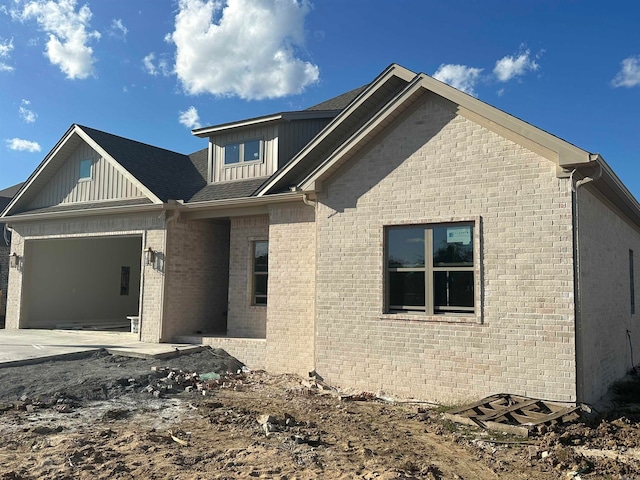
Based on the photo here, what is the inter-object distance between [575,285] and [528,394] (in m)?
1.86

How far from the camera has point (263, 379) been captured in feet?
37.9

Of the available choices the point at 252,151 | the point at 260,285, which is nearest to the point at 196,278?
the point at 260,285

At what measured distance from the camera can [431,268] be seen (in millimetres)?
9688

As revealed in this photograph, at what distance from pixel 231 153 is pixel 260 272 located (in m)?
3.79

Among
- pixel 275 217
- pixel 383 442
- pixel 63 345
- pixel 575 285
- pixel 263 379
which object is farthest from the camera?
pixel 63 345

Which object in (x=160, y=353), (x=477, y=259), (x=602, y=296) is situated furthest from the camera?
(x=160, y=353)

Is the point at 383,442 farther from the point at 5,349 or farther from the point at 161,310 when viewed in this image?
the point at 5,349

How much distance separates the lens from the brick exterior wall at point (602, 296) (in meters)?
8.86

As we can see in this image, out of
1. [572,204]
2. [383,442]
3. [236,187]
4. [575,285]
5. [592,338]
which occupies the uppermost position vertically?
[236,187]

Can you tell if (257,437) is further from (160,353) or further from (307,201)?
(160,353)

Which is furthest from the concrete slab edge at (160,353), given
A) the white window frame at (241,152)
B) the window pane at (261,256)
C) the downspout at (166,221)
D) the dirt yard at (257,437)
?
the white window frame at (241,152)

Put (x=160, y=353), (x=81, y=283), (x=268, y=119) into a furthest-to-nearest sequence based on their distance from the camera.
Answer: (x=81, y=283), (x=268, y=119), (x=160, y=353)

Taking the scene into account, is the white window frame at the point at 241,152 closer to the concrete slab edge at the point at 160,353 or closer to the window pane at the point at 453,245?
the concrete slab edge at the point at 160,353

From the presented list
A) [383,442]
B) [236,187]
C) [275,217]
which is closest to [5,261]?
[236,187]
